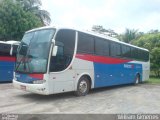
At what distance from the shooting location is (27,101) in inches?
416

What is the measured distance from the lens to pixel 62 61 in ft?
36.3

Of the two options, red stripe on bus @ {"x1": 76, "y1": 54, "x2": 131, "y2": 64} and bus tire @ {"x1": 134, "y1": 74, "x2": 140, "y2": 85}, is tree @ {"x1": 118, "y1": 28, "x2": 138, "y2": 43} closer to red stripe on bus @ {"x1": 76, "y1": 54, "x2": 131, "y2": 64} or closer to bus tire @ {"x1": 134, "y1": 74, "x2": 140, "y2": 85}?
bus tire @ {"x1": 134, "y1": 74, "x2": 140, "y2": 85}

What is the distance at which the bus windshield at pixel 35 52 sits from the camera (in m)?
10.5

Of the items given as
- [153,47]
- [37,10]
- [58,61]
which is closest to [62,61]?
[58,61]

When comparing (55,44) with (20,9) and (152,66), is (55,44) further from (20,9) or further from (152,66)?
(152,66)

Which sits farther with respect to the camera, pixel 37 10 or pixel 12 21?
pixel 37 10

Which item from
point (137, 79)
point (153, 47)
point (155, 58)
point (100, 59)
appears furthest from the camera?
point (153, 47)

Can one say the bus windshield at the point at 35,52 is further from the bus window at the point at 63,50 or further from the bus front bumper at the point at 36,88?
the bus front bumper at the point at 36,88

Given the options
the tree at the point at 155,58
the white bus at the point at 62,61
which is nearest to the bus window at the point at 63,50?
the white bus at the point at 62,61

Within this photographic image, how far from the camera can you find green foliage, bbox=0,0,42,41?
26203 mm

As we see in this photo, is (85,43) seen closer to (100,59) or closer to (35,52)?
(100,59)

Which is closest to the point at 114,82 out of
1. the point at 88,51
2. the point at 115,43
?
the point at 115,43

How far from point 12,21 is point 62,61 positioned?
1713 cm

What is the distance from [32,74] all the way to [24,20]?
1796 cm
